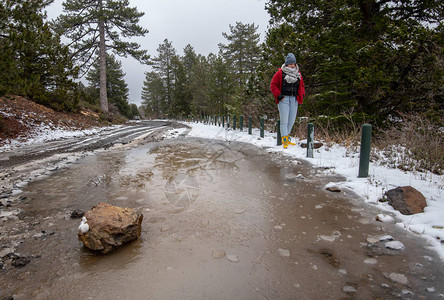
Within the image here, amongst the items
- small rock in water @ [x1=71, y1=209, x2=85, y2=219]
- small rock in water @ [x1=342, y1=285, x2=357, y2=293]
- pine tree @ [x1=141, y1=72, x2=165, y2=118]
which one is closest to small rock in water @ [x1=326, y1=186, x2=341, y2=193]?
small rock in water @ [x1=342, y1=285, x2=357, y2=293]

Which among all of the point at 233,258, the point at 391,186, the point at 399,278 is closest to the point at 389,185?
the point at 391,186

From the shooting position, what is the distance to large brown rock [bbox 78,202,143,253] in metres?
2.09

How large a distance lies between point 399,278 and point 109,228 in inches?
93.3

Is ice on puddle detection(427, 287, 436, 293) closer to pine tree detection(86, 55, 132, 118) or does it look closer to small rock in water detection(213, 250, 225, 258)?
small rock in water detection(213, 250, 225, 258)

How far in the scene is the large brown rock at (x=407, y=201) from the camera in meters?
2.80

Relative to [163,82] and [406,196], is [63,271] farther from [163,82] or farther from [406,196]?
[163,82]

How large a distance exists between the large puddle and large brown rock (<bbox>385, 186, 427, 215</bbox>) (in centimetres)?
35

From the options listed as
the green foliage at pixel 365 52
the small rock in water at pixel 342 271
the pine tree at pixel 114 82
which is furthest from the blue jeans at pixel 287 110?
the pine tree at pixel 114 82

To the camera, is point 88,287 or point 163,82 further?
point 163,82

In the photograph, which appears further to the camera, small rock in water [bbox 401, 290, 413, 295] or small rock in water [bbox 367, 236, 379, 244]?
small rock in water [bbox 367, 236, 379, 244]

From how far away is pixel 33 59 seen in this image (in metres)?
12.3

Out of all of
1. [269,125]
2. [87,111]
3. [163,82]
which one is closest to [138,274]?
[269,125]

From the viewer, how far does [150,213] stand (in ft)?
9.39

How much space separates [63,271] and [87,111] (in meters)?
19.2
